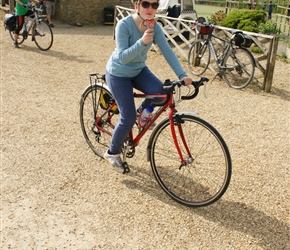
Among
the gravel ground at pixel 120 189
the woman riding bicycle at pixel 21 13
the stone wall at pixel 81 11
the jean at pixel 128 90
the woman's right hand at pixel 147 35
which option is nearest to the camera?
the woman's right hand at pixel 147 35

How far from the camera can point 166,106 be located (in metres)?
3.49

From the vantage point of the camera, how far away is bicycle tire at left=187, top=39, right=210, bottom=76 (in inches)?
329

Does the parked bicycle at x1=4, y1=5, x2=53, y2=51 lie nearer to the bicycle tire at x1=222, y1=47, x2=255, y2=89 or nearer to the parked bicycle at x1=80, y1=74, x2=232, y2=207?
the bicycle tire at x1=222, y1=47, x2=255, y2=89

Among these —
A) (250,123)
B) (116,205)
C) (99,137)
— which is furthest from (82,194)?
(250,123)

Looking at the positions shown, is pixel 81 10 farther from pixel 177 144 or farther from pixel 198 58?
pixel 177 144

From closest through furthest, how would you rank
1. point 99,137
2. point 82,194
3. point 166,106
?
point 166,106
point 82,194
point 99,137

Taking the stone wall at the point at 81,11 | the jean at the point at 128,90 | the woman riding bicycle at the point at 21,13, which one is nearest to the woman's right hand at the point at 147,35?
the jean at the point at 128,90

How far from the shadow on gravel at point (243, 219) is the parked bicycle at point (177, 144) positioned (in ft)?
0.33

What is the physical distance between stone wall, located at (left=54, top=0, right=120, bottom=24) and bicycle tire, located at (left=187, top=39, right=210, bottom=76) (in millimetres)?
8673

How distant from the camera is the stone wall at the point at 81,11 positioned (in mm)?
16156

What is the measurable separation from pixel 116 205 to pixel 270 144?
2.43 m

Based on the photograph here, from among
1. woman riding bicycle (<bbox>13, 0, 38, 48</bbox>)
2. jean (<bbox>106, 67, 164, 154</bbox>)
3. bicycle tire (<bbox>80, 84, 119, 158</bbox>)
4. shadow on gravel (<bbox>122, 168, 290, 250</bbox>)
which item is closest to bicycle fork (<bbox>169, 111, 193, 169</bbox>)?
jean (<bbox>106, 67, 164, 154</bbox>)

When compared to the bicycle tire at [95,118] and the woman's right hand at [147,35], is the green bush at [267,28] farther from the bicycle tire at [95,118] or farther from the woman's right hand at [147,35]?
the woman's right hand at [147,35]

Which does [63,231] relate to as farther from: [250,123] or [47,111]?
[250,123]
